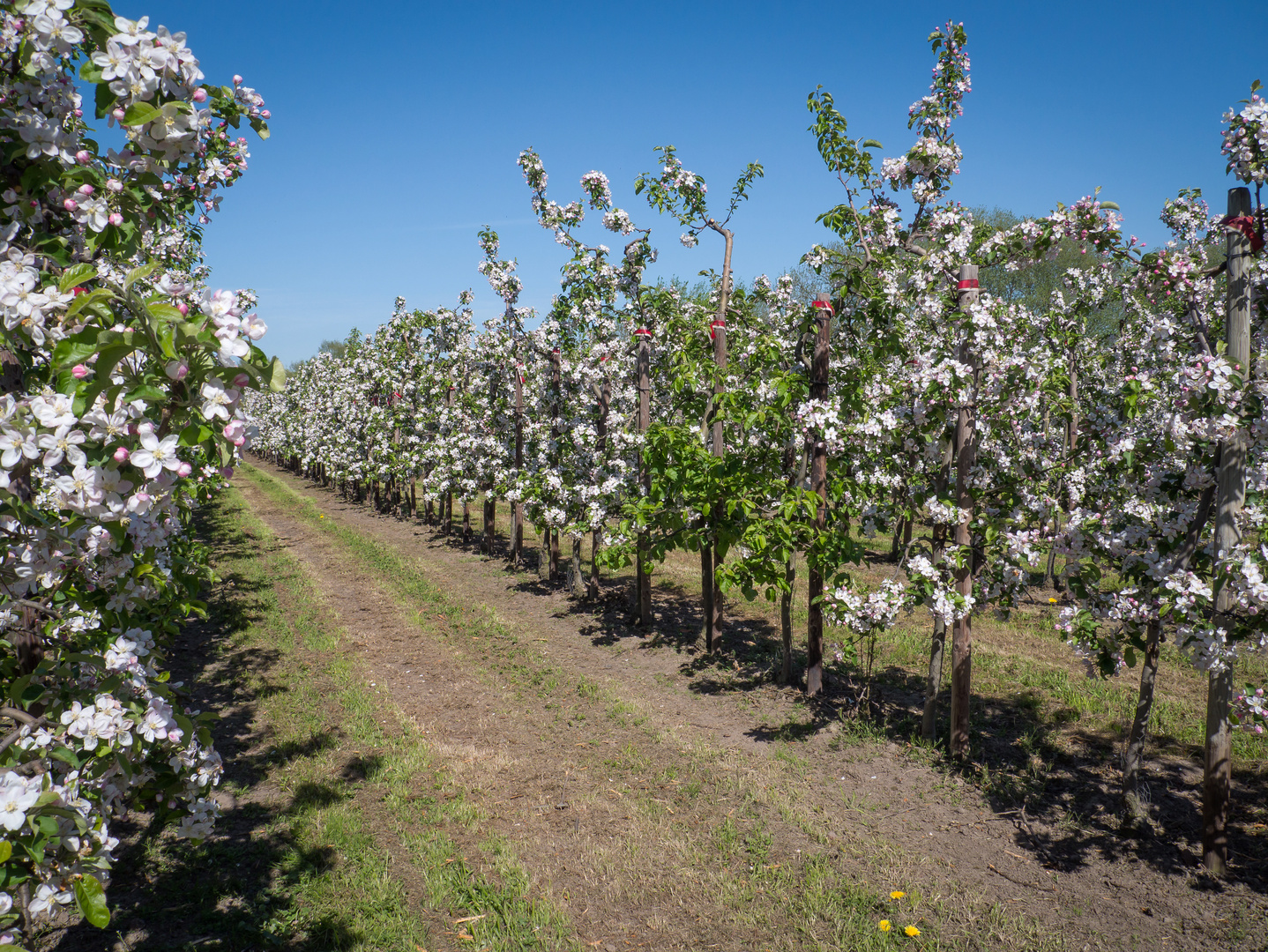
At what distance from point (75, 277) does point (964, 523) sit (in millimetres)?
6547

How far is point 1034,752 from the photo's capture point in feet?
23.0

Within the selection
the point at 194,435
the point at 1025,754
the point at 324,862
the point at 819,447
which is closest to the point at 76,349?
the point at 194,435

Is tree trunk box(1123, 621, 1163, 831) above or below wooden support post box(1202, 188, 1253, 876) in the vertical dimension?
below

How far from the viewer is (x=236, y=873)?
5422 millimetres

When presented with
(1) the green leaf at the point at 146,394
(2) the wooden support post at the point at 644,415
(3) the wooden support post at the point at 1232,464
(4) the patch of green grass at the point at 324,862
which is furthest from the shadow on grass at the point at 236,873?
(3) the wooden support post at the point at 1232,464

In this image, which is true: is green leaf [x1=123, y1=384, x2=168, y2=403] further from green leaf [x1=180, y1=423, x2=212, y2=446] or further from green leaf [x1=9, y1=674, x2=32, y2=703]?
green leaf [x1=9, y1=674, x2=32, y2=703]

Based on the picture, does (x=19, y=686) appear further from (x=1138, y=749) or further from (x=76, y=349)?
(x=1138, y=749)

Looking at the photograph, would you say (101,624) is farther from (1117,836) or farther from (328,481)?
(328,481)

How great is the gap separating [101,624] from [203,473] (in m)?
2.39

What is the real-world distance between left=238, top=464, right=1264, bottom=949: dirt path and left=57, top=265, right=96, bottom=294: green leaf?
4785 mm

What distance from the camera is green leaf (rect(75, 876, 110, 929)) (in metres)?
2.15

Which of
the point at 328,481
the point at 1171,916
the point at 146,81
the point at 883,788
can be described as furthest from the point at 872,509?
the point at 328,481

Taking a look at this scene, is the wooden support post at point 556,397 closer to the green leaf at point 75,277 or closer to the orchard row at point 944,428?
the orchard row at point 944,428

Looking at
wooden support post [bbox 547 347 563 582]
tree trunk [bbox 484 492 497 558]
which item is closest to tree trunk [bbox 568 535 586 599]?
wooden support post [bbox 547 347 563 582]
